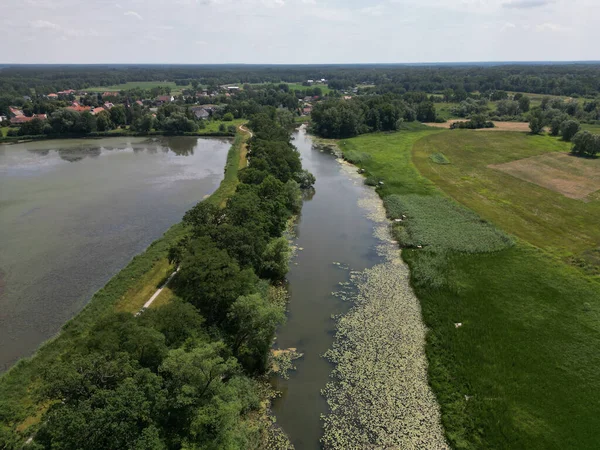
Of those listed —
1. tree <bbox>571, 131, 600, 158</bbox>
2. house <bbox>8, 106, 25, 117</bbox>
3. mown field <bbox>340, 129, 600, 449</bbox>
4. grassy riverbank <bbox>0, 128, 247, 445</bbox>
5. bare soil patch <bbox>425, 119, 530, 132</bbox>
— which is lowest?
mown field <bbox>340, 129, 600, 449</bbox>

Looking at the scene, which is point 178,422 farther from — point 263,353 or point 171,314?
point 263,353

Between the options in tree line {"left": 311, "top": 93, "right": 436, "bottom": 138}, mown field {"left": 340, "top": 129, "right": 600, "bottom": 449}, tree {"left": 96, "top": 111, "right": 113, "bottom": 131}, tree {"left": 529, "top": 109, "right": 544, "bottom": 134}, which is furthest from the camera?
tree line {"left": 311, "top": 93, "right": 436, "bottom": 138}

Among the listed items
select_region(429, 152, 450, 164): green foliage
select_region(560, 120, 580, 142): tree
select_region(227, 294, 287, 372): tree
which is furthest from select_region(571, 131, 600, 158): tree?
select_region(227, 294, 287, 372): tree

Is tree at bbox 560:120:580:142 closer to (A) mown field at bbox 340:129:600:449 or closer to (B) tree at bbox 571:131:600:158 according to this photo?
(B) tree at bbox 571:131:600:158

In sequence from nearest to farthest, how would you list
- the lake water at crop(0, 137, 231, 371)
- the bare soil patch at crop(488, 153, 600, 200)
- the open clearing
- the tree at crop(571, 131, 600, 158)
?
1. the lake water at crop(0, 137, 231, 371)
2. the open clearing
3. the bare soil patch at crop(488, 153, 600, 200)
4. the tree at crop(571, 131, 600, 158)

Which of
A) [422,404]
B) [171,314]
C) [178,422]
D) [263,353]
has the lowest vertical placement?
[422,404]

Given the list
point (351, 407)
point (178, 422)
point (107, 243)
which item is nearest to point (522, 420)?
point (351, 407)
